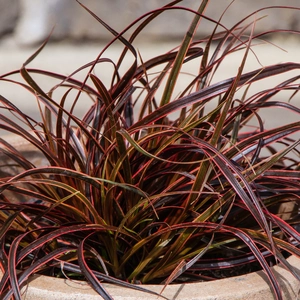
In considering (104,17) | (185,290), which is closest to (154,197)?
(185,290)

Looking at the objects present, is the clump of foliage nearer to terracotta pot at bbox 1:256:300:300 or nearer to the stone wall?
terracotta pot at bbox 1:256:300:300

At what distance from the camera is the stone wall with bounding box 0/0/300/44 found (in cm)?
185

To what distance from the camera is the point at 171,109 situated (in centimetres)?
63

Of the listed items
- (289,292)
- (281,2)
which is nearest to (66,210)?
(289,292)

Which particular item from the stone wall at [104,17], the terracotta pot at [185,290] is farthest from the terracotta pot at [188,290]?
the stone wall at [104,17]

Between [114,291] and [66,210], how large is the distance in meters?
0.17

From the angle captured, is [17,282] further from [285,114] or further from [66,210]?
[285,114]

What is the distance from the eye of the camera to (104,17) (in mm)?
1873

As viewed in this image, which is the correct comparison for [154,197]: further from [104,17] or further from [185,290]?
[104,17]

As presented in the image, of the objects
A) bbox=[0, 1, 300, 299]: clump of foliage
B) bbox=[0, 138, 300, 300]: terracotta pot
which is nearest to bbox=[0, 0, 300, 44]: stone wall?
bbox=[0, 1, 300, 299]: clump of foliage

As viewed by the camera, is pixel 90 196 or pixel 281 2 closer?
pixel 90 196

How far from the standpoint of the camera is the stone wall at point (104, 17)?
1.85 meters

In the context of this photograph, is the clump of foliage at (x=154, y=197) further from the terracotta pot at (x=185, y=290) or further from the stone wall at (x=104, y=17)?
the stone wall at (x=104, y=17)

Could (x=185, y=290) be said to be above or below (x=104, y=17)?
below
